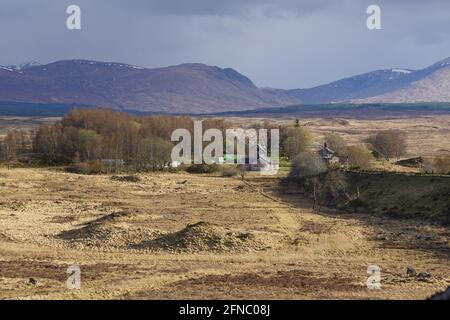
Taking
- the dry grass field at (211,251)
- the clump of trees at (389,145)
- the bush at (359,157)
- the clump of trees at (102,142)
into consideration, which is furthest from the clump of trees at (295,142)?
the dry grass field at (211,251)

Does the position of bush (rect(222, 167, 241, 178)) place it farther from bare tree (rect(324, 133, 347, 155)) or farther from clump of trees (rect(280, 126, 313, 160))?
bare tree (rect(324, 133, 347, 155))

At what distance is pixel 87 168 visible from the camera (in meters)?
84.8

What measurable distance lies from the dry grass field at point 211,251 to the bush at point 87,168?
30765 mm

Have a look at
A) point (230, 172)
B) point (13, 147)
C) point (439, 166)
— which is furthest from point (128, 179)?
point (13, 147)

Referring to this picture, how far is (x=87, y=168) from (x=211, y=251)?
189 ft

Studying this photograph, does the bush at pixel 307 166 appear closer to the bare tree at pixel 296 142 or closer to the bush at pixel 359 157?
the bush at pixel 359 157

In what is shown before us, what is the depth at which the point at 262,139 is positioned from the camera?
104 metres

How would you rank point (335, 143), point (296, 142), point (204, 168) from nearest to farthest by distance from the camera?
point (204, 168)
point (335, 143)
point (296, 142)

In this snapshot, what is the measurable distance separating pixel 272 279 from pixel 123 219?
15704mm

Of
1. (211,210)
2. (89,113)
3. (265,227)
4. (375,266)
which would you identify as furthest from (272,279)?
(89,113)

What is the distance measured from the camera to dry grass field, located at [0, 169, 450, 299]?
2255 centimetres

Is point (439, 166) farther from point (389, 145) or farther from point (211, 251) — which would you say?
point (211, 251)

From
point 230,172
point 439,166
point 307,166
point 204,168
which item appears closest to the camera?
point 439,166
